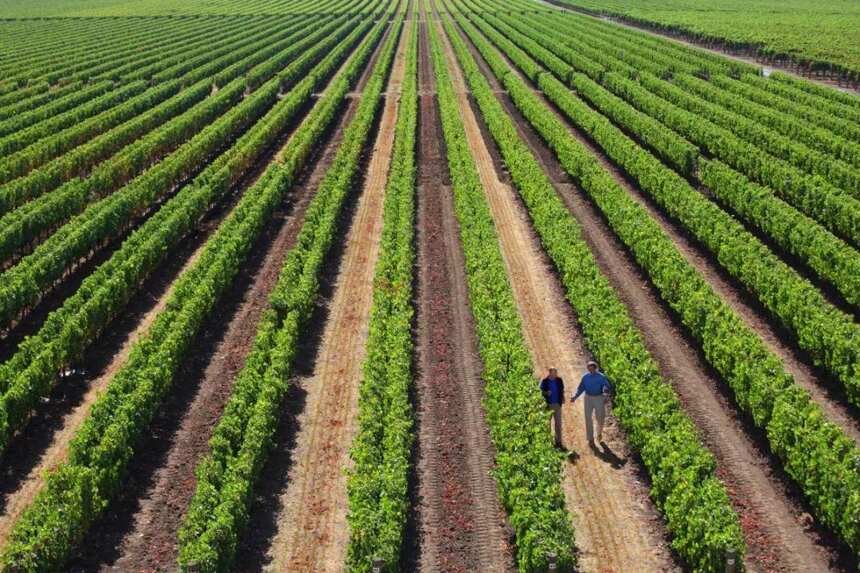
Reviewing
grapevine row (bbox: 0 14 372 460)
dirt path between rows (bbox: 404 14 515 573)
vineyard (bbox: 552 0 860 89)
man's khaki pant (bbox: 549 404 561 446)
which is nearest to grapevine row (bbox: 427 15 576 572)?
man's khaki pant (bbox: 549 404 561 446)

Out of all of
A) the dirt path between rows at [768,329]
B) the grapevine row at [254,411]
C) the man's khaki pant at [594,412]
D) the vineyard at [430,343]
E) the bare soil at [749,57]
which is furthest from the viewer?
the bare soil at [749,57]

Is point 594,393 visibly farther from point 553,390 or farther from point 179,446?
point 179,446

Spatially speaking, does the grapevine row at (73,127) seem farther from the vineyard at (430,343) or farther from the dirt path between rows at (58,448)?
the dirt path between rows at (58,448)

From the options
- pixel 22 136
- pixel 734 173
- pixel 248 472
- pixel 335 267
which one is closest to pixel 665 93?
pixel 734 173

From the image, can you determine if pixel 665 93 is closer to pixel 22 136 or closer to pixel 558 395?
pixel 22 136

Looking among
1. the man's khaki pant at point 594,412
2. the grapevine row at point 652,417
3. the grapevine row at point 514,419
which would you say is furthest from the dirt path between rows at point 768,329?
the grapevine row at point 514,419

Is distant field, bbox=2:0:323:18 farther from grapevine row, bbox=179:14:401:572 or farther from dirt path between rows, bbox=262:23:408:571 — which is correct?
dirt path between rows, bbox=262:23:408:571

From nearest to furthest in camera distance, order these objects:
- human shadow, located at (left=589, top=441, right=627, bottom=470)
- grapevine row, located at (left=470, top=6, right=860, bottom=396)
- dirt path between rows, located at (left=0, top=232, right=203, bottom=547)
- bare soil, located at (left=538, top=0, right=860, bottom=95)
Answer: dirt path between rows, located at (left=0, top=232, right=203, bottom=547) < human shadow, located at (left=589, top=441, right=627, bottom=470) < grapevine row, located at (left=470, top=6, right=860, bottom=396) < bare soil, located at (left=538, top=0, right=860, bottom=95)
